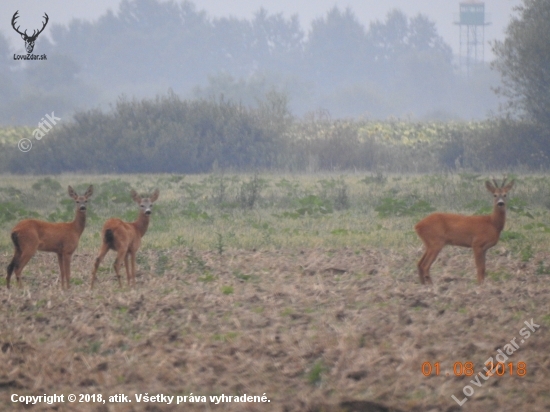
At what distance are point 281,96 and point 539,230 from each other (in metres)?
34.3

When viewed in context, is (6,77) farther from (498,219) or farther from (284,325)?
(284,325)

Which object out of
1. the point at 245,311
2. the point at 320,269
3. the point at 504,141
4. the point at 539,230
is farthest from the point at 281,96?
the point at 245,311

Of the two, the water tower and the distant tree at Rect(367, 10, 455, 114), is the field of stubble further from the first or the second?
the water tower

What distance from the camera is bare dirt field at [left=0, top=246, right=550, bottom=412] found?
7.38 m

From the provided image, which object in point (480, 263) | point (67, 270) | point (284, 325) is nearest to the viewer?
point (284, 325)

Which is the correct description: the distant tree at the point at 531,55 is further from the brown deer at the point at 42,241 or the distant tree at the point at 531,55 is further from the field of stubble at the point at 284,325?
the brown deer at the point at 42,241

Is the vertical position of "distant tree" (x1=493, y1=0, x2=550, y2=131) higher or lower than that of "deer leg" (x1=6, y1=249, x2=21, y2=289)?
higher

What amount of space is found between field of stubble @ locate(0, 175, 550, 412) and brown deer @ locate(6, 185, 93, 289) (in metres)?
0.30

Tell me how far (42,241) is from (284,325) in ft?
14.2

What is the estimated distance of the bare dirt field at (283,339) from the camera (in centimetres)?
738

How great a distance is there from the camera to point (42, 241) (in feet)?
40.3

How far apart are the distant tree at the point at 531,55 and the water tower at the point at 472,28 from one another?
98.3 m

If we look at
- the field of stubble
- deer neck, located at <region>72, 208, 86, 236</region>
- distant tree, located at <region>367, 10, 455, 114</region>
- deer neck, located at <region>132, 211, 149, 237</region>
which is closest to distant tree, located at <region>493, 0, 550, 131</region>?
the field of stubble
